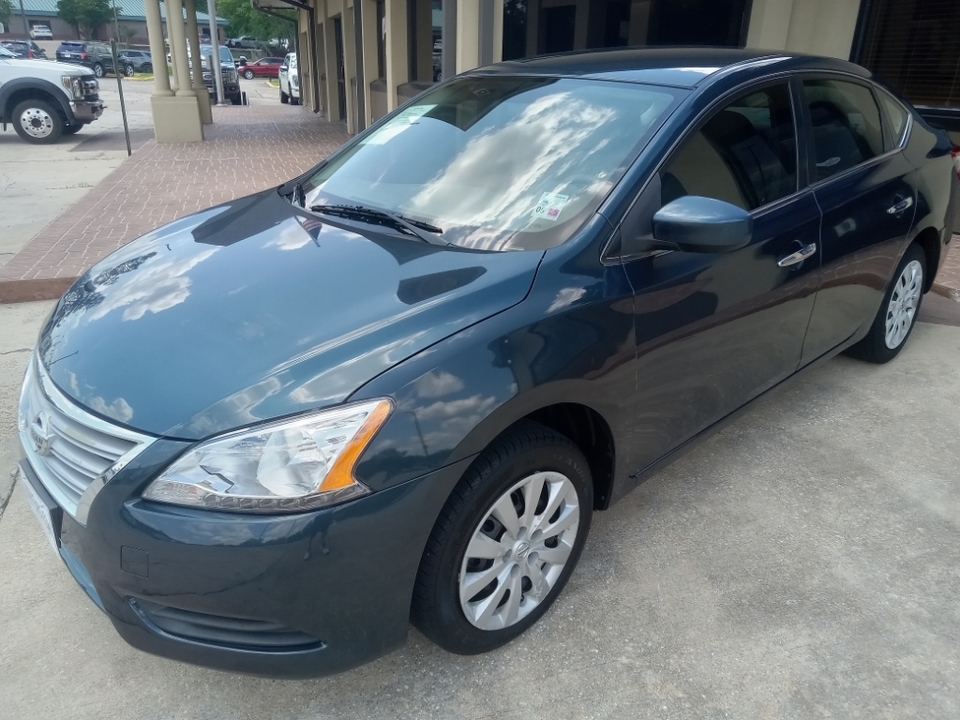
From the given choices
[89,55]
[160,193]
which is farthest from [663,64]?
[89,55]

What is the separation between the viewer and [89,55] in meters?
43.9

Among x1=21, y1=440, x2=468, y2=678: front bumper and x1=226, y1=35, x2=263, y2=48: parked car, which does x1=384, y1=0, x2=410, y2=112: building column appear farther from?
x1=226, y1=35, x2=263, y2=48: parked car

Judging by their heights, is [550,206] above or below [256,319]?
above

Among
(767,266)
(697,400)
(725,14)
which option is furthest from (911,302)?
(725,14)

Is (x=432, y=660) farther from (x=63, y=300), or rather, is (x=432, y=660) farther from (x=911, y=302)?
(x=911, y=302)

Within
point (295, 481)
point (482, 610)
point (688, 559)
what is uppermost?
point (295, 481)

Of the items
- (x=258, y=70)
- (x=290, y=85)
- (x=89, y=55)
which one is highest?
(x=290, y=85)

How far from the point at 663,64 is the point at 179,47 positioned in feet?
44.3

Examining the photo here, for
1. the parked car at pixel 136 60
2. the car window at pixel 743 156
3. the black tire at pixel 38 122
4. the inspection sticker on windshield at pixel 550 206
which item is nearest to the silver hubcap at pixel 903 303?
the car window at pixel 743 156

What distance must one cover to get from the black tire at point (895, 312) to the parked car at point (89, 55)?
152ft

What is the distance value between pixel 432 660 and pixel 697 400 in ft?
4.15

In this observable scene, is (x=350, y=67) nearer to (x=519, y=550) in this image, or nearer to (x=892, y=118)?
(x=892, y=118)

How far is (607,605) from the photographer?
255 centimetres

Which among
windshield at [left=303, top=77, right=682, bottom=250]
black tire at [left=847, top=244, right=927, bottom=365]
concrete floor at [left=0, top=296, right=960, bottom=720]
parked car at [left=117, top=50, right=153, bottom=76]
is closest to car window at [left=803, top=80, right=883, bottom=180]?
black tire at [left=847, top=244, right=927, bottom=365]
